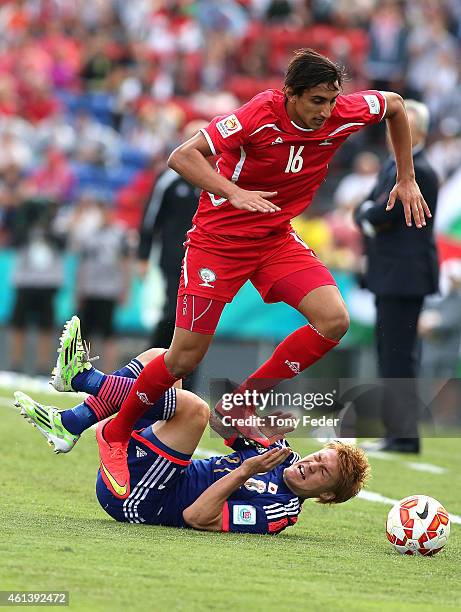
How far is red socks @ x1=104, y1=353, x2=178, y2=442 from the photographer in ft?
21.6

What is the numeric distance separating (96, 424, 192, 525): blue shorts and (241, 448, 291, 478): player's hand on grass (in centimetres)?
39

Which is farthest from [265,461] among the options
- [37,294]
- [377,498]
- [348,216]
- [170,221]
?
[348,216]

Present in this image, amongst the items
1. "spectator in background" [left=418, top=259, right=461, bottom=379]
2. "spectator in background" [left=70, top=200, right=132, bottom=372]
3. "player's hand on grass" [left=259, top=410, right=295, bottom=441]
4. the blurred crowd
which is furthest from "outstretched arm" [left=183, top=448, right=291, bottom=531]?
the blurred crowd

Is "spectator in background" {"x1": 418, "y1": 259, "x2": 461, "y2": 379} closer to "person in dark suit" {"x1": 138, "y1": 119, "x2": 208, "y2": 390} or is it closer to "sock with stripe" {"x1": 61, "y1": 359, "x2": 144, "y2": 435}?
"person in dark suit" {"x1": 138, "y1": 119, "x2": 208, "y2": 390}

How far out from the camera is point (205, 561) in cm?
538

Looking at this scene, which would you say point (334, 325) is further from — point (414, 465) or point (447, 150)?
point (447, 150)

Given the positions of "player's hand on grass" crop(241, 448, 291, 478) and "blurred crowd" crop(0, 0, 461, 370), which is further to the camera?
"blurred crowd" crop(0, 0, 461, 370)

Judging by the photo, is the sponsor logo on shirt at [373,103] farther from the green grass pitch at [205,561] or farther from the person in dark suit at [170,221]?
the person in dark suit at [170,221]

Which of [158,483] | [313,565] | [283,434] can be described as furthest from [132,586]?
[283,434]

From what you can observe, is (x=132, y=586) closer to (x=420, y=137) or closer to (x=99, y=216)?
(x=420, y=137)

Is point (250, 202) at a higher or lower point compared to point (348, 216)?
higher

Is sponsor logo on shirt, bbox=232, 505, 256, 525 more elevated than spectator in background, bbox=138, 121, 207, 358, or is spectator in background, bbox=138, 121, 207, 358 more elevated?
spectator in background, bbox=138, 121, 207, 358

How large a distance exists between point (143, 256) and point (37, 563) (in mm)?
6577

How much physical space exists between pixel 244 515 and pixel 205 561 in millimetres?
1077
